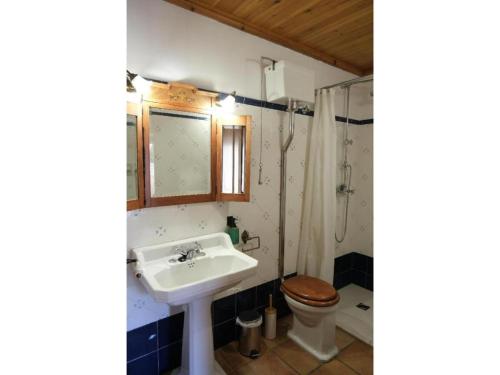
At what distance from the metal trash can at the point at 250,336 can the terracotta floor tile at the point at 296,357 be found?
0.59ft

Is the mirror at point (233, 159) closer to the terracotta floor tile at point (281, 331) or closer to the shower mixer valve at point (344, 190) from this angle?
the terracotta floor tile at point (281, 331)

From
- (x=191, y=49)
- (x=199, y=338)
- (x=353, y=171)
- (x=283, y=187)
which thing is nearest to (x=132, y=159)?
(x=191, y=49)

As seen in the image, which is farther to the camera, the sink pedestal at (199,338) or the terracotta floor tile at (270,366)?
the terracotta floor tile at (270,366)

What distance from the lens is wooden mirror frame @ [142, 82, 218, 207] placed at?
162 centimetres

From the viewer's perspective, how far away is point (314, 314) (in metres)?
1.88

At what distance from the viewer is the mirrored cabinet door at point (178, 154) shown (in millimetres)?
1667

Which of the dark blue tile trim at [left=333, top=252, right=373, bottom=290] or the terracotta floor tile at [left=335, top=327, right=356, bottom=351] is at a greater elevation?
the dark blue tile trim at [left=333, top=252, right=373, bottom=290]

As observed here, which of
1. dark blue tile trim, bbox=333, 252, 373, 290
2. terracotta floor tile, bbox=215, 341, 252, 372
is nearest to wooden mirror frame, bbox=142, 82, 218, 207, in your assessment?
terracotta floor tile, bbox=215, 341, 252, 372

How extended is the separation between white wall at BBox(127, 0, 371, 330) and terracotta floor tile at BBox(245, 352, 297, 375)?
1.70 ft

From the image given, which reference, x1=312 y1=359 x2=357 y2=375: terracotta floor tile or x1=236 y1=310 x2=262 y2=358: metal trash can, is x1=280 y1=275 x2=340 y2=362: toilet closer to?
x1=312 y1=359 x2=357 y2=375: terracotta floor tile

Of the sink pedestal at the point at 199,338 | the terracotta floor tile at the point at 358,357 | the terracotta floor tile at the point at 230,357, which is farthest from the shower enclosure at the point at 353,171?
the sink pedestal at the point at 199,338
